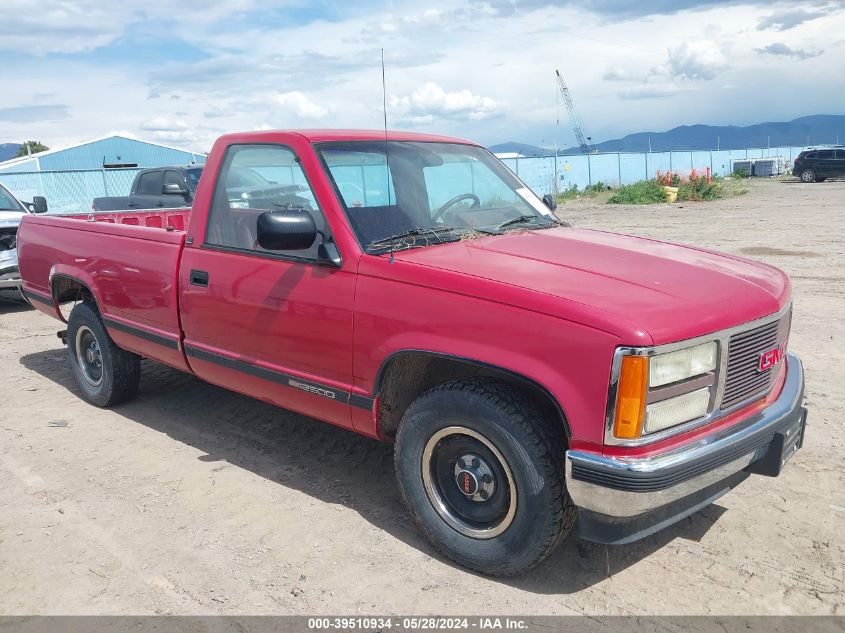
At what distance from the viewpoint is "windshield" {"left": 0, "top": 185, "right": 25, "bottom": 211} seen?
10.0m

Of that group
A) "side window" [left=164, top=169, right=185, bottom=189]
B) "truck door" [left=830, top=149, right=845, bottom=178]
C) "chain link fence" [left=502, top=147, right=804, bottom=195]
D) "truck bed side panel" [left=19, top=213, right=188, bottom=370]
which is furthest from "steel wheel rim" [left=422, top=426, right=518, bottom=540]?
"truck door" [left=830, top=149, right=845, bottom=178]

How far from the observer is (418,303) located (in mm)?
3197

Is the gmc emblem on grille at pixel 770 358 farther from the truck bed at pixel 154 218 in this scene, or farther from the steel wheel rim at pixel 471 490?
the truck bed at pixel 154 218

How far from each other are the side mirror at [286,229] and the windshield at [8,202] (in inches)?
324

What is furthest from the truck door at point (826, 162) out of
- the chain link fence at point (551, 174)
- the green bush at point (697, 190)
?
the green bush at point (697, 190)

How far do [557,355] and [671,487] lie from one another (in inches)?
25.2

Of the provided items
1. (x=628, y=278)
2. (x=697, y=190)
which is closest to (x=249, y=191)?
(x=628, y=278)

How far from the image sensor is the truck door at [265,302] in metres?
3.59

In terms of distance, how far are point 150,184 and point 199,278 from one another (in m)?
9.90

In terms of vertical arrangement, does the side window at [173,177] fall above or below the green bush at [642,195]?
above

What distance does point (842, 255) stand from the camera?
11562mm

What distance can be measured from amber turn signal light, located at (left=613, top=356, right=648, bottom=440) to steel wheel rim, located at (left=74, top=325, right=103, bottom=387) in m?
4.24
